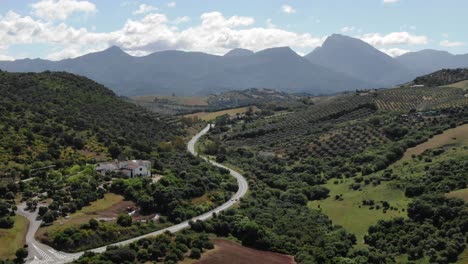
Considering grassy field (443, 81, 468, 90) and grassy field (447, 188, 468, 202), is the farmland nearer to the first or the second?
grassy field (447, 188, 468, 202)

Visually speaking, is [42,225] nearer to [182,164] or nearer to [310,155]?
[182,164]

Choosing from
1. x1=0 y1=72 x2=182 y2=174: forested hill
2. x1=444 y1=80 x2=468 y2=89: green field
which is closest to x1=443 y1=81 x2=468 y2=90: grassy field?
x1=444 y1=80 x2=468 y2=89: green field

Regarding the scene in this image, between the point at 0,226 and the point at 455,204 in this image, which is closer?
the point at 0,226

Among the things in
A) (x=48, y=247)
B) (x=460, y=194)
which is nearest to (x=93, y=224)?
(x=48, y=247)

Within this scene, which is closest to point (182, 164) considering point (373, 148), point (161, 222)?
point (161, 222)

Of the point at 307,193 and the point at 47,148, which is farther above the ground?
the point at 47,148

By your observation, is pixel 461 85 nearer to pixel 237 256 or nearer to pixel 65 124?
pixel 65 124

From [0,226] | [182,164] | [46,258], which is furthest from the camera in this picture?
[182,164]

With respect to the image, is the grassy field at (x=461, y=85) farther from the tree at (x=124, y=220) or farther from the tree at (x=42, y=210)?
the tree at (x=42, y=210)
